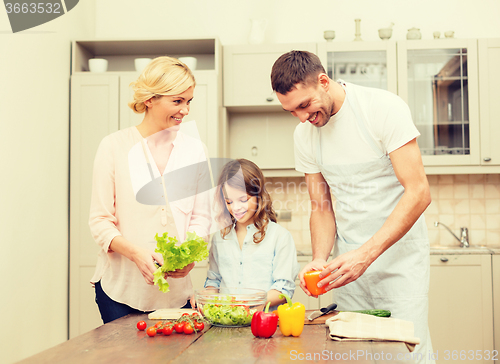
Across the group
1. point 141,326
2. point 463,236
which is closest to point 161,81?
point 141,326

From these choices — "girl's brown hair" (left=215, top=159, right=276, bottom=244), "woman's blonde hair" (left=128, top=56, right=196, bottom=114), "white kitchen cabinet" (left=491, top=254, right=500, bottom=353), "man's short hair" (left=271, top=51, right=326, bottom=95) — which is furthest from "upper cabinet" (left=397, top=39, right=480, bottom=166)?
"woman's blonde hair" (left=128, top=56, right=196, bottom=114)

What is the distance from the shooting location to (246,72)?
3.10 m

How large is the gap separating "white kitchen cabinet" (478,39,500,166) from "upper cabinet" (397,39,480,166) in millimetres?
38

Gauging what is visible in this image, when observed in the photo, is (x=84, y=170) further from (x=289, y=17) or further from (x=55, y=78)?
(x=289, y=17)

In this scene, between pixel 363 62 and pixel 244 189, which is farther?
pixel 363 62

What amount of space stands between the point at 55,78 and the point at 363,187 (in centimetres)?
214

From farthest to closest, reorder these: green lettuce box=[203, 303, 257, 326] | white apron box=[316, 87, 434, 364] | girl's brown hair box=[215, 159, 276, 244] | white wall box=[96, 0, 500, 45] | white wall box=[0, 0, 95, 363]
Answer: white wall box=[96, 0, 500, 45] < white wall box=[0, 0, 95, 363] < girl's brown hair box=[215, 159, 276, 244] < white apron box=[316, 87, 434, 364] < green lettuce box=[203, 303, 257, 326]

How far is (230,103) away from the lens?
3102 mm

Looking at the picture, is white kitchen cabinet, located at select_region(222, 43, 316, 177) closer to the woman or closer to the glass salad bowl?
the woman

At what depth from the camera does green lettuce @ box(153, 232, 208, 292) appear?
134 cm

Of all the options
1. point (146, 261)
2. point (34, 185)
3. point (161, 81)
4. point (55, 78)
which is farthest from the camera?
point (55, 78)

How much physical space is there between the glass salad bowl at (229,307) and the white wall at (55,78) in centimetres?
141

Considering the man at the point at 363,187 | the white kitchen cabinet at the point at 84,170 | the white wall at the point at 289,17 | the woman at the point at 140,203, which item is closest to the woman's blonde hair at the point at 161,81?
the woman at the point at 140,203

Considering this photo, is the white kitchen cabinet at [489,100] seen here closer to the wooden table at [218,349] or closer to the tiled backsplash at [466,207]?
the tiled backsplash at [466,207]
